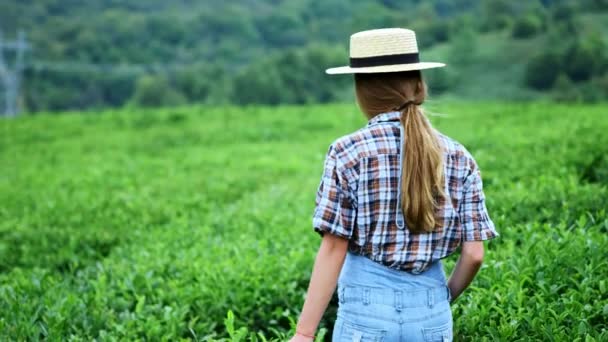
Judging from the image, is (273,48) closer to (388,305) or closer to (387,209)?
(387,209)

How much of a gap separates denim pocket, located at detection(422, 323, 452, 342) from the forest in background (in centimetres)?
2670

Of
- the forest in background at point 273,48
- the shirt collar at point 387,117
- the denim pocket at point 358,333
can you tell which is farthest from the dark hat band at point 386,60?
the forest in background at point 273,48

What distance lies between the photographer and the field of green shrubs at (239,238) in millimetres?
4336

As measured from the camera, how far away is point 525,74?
3512cm

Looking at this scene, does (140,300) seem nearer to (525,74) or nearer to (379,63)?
(379,63)

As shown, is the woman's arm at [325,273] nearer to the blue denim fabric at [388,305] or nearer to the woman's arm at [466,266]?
the blue denim fabric at [388,305]

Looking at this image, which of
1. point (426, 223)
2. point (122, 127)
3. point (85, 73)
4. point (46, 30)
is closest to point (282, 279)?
point (426, 223)

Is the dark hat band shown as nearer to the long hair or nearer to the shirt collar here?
the long hair

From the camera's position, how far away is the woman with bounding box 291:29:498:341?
2.87m

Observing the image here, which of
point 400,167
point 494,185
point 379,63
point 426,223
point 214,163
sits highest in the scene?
point 379,63

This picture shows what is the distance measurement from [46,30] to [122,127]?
38006mm

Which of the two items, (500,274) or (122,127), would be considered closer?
A: (500,274)

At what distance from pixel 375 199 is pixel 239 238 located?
397 cm

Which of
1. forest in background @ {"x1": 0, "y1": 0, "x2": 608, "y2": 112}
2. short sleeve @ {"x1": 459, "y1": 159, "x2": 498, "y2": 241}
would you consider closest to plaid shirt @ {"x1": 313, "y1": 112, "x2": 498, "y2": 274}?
short sleeve @ {"x1": 459, "y1": 159, "x2": 498, "y2": 241}
